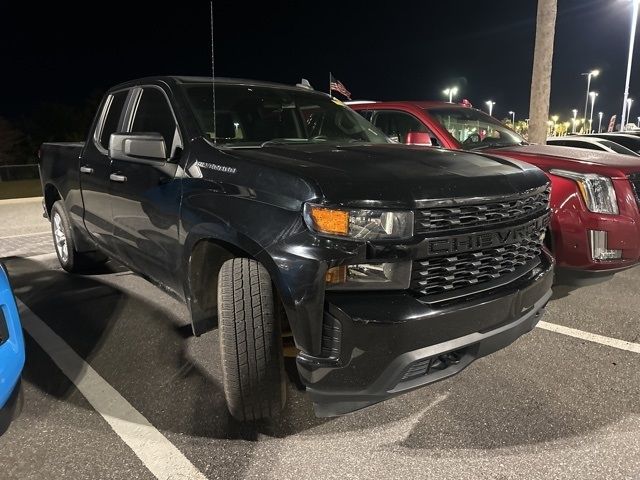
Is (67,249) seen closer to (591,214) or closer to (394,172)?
(394,172)

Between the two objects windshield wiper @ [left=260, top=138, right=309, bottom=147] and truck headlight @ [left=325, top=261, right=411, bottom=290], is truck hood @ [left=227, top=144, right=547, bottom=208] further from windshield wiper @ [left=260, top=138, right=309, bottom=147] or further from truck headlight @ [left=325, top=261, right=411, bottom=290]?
truck headlight @ [left=325, top=261, right=411, bottom=290]

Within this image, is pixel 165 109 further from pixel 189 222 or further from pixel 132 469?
pixel 132 469

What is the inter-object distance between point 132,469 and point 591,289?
4.43 m

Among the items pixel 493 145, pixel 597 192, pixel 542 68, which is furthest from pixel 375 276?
pixel 542 68

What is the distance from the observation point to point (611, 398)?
305 cm

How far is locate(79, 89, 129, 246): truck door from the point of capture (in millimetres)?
4043

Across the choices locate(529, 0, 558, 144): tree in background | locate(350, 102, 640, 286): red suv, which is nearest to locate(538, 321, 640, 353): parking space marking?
locate(350, 102, 640, 286): red suv

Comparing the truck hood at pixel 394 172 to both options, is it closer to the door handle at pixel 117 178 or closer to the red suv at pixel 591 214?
the door handle at pixel 117 178

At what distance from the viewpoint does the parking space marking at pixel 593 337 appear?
3.77 meters

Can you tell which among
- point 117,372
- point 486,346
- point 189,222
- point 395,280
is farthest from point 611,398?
point 117,372

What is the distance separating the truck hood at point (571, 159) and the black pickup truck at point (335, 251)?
5.63 feet

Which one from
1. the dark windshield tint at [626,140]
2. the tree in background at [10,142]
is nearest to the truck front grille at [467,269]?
the dark windshield tint at [626,140]

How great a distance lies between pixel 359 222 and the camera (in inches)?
91.0

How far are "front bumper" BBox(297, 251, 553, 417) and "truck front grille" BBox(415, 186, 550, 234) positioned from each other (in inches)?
13.1
